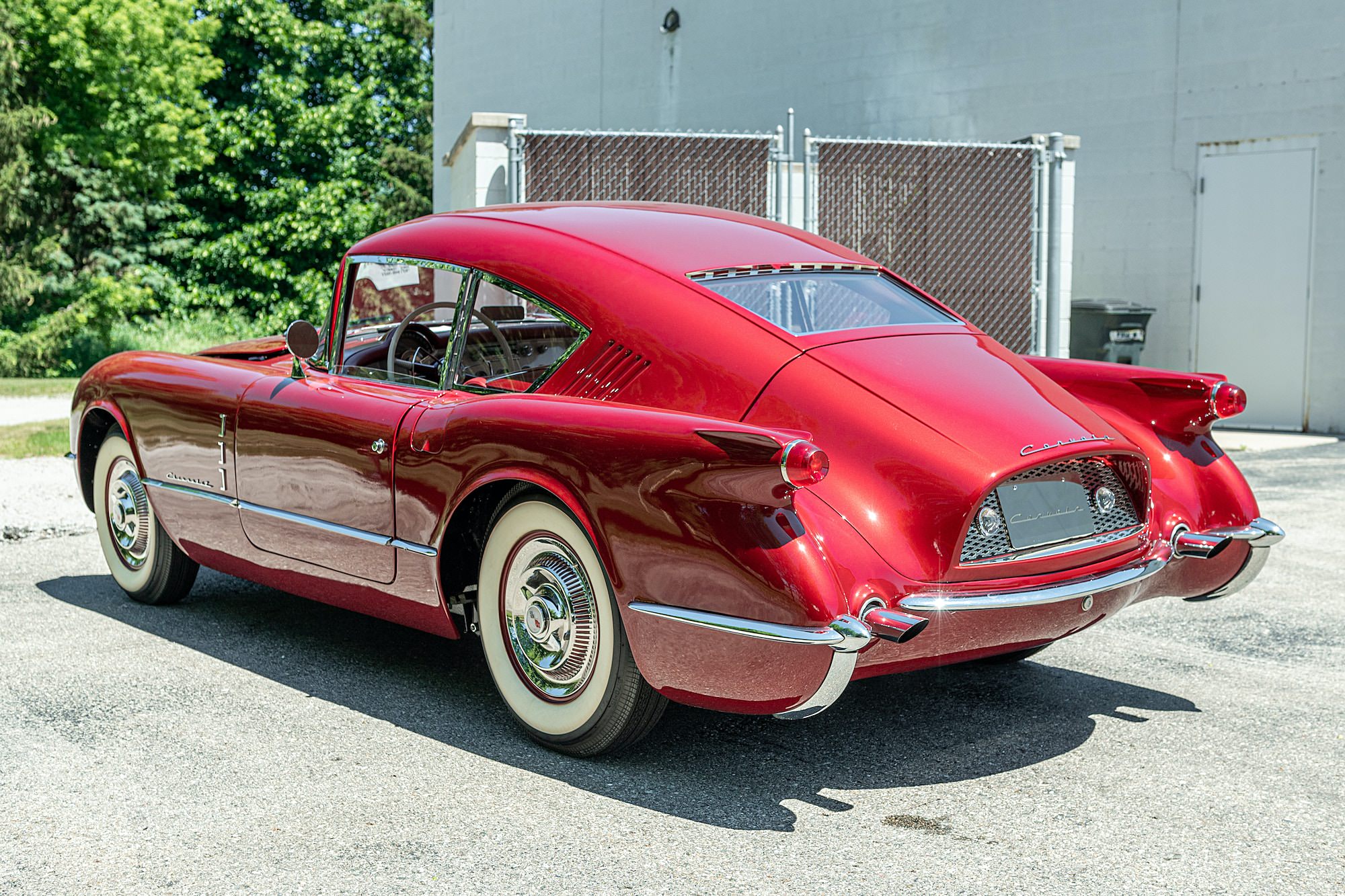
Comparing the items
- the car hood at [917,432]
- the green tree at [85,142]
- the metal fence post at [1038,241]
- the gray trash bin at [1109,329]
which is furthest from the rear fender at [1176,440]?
the green tree at [85,142]

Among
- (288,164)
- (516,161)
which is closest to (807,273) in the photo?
(516,161)

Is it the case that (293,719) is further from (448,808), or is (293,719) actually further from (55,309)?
(55,309)

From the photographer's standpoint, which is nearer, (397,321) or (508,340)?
(508,340)

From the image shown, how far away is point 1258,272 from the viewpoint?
44.8 feet

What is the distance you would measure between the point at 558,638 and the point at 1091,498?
1549 millimetres

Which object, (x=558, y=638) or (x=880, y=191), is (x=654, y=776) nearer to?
(x=558, y=638)

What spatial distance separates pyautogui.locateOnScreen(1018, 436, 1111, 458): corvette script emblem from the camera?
3.64 meters

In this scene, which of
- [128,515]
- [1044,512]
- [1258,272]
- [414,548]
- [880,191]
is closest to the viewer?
[1044,512]

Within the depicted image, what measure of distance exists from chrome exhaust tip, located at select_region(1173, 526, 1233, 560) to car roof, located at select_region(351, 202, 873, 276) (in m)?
1.40

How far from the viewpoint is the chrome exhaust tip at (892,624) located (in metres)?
3.27

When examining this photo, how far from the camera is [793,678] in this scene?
3281 mm

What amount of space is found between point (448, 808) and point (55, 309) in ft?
78.0

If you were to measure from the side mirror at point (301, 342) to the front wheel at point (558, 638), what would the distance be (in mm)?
1342

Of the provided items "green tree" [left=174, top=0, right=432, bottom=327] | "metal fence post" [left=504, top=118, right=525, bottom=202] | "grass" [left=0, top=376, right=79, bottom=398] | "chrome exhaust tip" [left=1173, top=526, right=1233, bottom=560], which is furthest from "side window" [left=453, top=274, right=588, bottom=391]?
"green tree" [left=174, top=0, right=432, bottom=327]
